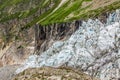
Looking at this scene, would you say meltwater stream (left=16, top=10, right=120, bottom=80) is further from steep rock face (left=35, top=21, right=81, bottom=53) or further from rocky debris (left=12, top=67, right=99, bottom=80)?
steep rock face (left=35, top=21, right=81, bottom=53)

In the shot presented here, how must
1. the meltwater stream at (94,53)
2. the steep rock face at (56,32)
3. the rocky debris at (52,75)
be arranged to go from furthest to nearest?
the steep rock face at (56,32)
the meltwater stream at (94,53)
the rocky debris at (52,75)

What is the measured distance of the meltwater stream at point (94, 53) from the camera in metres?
66.0

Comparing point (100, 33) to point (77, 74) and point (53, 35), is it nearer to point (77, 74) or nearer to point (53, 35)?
point (77, 74)

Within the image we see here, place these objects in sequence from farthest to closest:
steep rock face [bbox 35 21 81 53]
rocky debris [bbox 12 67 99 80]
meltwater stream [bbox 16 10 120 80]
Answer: steep rock face [bbox 35 21 81 53]
meltwater stream [bbox 16 10 120 80]
rocky debris [bbox 12 67 99 80]

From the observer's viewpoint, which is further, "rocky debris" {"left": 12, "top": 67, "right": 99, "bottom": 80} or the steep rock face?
the steep rock face

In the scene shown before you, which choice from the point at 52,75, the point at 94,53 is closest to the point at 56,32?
the point at 94,53

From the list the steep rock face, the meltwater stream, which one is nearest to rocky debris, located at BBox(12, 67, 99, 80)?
the meltwater stream

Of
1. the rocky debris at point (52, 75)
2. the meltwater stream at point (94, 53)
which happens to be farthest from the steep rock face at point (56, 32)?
the rocky debris at point (52, 75)

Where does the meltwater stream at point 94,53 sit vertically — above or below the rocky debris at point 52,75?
below

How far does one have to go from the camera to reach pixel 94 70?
214 feet

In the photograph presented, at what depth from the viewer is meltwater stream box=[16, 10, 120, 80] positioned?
66.0 meters

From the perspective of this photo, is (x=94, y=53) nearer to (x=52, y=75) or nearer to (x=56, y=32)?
(x=52, y=75)

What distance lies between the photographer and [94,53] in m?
79.2

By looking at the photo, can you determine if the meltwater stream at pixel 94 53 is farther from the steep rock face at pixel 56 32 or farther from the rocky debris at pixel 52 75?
the steep rock face at pixel 56 32
